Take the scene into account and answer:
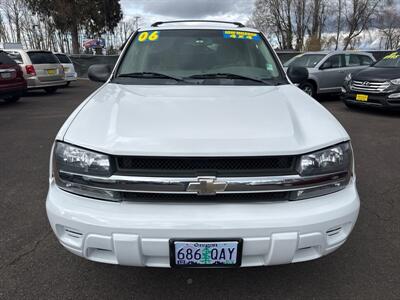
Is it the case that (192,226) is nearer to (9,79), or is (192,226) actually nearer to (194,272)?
(194,272)

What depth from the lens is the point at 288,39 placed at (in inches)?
2098

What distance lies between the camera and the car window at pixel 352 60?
37.1 feet

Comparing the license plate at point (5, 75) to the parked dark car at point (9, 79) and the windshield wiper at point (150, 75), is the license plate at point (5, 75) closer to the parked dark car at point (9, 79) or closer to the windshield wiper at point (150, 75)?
the parked dark car at point (9, 79)

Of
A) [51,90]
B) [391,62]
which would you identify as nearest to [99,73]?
[391,62]

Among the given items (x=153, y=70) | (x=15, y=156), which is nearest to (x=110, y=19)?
(x=15, y=156)

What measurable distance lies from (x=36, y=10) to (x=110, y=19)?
5.47 m

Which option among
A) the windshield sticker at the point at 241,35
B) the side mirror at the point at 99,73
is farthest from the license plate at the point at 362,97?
the side mirror at the point at 99,73

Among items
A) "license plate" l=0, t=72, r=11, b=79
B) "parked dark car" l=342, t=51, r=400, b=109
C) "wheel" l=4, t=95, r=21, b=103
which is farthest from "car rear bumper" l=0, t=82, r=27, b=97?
"parked dark car" l=342, t=51, r=400, b=109

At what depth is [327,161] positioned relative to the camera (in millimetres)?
2020

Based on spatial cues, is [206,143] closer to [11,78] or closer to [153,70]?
[153,70]

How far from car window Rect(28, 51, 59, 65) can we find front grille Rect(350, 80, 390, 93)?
986 centimetres

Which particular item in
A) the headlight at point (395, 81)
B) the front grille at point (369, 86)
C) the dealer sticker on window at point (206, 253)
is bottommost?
the dealer sticker on window at point (206, 253)

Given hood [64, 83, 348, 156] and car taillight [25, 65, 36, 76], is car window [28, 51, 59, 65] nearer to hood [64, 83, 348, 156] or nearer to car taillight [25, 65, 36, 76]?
car taillight [25, 65, 36, 76]

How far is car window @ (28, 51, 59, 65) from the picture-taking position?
39.4 feet
